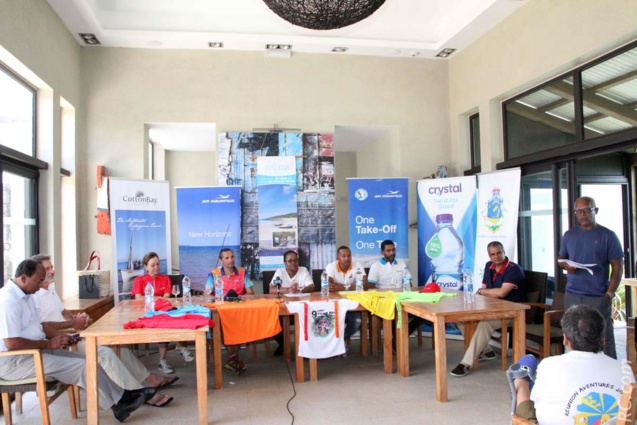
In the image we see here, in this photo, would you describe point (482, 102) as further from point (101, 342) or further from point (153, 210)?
point (101, 342)

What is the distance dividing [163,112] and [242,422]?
4.50m

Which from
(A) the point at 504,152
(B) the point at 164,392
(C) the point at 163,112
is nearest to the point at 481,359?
(A) the point at 504,152

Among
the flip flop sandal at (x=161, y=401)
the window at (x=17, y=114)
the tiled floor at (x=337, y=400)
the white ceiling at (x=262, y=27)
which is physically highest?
the white ceiling at (x=262, y=27)

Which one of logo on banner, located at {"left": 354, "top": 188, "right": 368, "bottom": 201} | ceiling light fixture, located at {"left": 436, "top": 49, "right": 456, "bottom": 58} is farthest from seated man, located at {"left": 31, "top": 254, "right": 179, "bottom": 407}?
ceiling light fixture, located at {"left": 436, "top": 49, "right": 456, "bottom": 58}

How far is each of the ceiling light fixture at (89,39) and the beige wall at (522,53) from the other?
16.0 feet

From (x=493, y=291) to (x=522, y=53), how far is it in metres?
2.77

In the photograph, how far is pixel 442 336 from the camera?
400cm

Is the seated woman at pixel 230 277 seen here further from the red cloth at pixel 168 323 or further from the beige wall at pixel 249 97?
the beige wall at pixel 249 97

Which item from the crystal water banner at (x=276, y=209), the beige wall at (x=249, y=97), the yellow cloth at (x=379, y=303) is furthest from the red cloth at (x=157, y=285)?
the yellow cloth at (x=379, y=303)

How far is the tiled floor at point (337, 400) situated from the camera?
3691mm

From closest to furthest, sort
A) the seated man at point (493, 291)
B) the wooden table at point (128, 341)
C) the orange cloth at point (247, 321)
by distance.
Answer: the wooden table at point (128, 341)
the orange cloth at point (247, 321)
the seated man at point (493, 291)

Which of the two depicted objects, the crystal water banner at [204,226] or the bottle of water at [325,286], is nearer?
the bottle of water at [325,286]

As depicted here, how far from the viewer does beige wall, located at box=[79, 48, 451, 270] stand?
21.7ft

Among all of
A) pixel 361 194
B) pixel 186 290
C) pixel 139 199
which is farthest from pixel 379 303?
pixel 139 199
